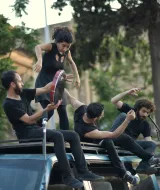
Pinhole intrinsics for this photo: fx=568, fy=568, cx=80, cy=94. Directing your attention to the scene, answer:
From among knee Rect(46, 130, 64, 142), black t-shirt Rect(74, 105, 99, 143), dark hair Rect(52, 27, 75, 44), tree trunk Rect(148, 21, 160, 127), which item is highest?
dark hair Rect(52, 27, 75, 44)

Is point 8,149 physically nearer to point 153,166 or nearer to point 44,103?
point 44,103

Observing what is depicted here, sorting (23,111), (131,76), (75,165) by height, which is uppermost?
(23,111)

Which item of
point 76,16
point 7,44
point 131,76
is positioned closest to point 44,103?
point 7,44

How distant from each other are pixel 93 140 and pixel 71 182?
4.06 feet

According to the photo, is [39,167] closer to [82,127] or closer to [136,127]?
[82,127]

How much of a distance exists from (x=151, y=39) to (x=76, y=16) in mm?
2318

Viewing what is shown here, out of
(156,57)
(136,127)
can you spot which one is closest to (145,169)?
(136,127)

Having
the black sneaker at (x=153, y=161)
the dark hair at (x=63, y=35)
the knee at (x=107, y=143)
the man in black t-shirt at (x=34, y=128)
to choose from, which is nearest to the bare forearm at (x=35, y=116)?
the man in black t-shirt at (x=34, y=128)

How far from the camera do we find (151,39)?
16.8 m

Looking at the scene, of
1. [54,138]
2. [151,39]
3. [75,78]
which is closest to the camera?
[54,138]

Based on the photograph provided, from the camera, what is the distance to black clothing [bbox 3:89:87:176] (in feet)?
15.9

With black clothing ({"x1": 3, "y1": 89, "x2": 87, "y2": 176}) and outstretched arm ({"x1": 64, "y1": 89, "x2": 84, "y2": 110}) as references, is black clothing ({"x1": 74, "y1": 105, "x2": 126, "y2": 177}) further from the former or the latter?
black clothing ({"x1": 3, "y1": 89, "x2": 87, "y2": 176})

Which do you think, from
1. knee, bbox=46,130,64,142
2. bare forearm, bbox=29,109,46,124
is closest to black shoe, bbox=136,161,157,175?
knee, bbox=46,130,64,142

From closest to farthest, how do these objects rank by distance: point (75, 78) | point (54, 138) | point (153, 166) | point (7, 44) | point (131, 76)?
point (54, 138) → point (153, 166) → point (75, 78) → point (7, 44) → point (131, 76)
